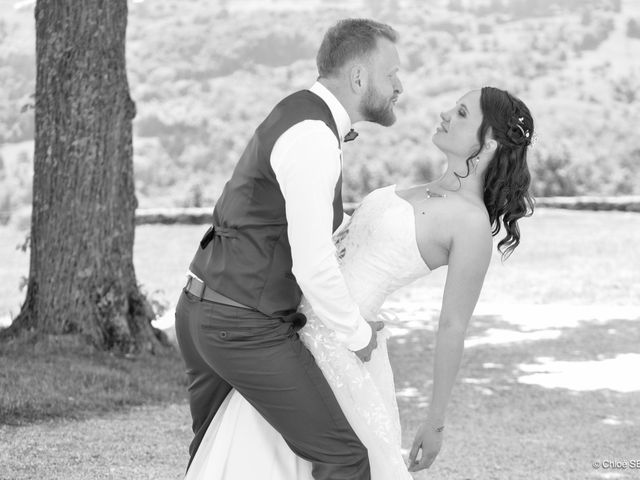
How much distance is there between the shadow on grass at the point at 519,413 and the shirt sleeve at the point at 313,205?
2832mm

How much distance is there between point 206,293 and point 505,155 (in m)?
1.07

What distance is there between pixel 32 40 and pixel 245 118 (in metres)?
11.9

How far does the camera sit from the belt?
2.74 m

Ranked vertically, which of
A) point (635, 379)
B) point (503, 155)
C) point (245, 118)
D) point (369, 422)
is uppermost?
point (503, 155)

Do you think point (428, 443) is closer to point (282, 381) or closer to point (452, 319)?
point (452, 319)

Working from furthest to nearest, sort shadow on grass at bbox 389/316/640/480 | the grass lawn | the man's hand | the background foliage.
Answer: the background foliage, shadow on grass at bbox 389/316/640/480, the grass lawn, the man's hand

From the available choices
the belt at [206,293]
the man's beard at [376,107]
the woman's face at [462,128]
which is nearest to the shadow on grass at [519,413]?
the woman's face at [462,128]

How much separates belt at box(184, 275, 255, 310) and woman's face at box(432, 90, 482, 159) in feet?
2.98

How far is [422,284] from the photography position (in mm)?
13758

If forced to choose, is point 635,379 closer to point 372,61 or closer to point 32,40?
point 372,61

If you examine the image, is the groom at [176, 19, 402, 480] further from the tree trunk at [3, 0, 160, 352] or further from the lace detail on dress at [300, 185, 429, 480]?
the tree trunk at [3, 0, 160, 352]

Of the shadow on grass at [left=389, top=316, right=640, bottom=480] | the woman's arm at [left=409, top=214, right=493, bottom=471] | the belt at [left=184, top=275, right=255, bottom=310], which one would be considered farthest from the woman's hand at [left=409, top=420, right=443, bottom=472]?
the shadow on grass at [left=389, top=316, right=640, bottom=480]

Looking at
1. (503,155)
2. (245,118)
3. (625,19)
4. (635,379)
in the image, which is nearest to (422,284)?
(635,379)

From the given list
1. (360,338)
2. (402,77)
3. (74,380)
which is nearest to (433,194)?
(360,338)
